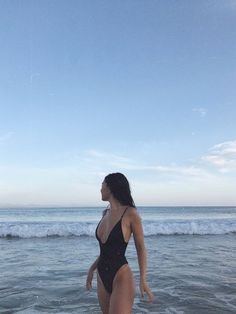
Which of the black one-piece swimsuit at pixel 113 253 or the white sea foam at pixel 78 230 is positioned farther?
the white sea foam at pixel 78 230

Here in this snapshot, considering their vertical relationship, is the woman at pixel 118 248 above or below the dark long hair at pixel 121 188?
below

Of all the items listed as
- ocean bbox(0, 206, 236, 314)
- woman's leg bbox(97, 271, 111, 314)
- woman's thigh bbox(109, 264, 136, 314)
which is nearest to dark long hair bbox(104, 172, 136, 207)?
woman's thigh bbox(109, 264, 136, 314)

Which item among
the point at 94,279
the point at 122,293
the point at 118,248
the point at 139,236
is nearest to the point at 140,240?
the point at 139,236

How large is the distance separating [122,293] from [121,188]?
101 cm

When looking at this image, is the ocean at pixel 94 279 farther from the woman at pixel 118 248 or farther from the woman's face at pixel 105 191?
the woman's face at pixel 105 191

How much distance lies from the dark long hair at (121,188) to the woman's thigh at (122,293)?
25.6 inches

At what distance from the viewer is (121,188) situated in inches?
148

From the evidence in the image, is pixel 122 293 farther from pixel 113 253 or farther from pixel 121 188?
pixel 121 188

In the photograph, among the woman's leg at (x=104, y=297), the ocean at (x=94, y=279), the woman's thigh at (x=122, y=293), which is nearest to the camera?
the woman's thigh at (x=122, y=293)

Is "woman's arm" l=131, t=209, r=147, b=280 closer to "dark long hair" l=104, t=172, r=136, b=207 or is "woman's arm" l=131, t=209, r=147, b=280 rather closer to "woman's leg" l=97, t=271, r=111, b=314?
"dark long hair" l=104, t=172, r=136, b=207

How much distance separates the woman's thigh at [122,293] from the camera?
3.53 m

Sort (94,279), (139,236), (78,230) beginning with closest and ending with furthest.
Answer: (139,236)
(94,279)
(78,230)

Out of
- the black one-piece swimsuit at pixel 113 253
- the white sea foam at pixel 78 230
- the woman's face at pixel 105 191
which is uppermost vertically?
the woman's face at pixel 105 191

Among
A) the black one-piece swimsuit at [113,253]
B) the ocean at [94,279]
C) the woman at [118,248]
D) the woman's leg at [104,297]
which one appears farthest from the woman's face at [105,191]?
the ocean at [94,279]
